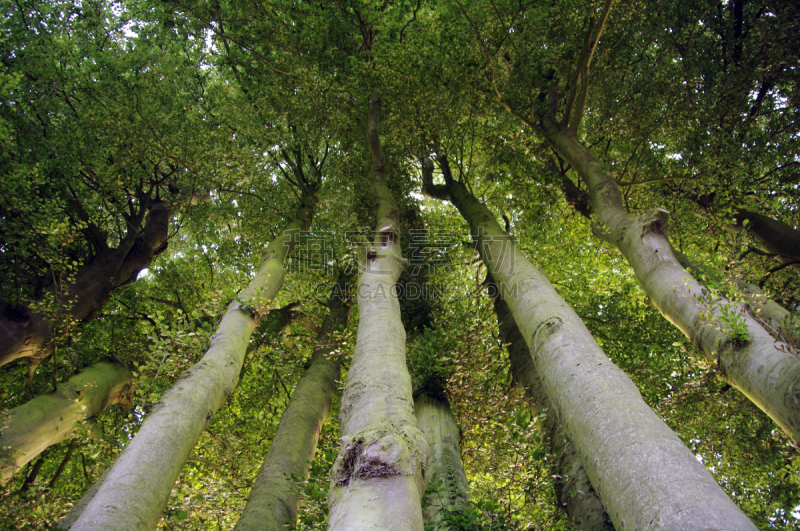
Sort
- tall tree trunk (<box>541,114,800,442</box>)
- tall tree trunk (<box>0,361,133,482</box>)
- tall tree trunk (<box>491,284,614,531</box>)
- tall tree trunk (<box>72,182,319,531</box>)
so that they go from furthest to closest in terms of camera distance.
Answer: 1. tall tree trunk (<box>0,361,133,482</box>)
2. tall tree trunk (<box>491,284,614,531</box>)
3. tall tree trunk (<box>541,114,800,442</box>)
4. tall tree trunk (<box>72,182,319,531</box>)

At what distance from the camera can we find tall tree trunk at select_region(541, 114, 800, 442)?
3330mm

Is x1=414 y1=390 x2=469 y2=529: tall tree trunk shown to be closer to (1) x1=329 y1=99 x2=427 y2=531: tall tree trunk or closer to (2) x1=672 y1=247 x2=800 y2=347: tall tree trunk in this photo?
(1) x1=329 y1=99 x2=427 y2=531: tall tree trunk

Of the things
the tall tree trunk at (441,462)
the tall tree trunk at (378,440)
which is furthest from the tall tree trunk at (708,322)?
the tall tree trunk at (378,440)

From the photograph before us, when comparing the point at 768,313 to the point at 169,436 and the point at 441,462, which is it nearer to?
the point at 441,462

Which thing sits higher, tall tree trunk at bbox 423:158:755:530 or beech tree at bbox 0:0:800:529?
beech tree at bbox 0:0:800:529

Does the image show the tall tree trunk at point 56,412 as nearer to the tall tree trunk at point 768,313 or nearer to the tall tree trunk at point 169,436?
the tall tree trunk at point 169,436

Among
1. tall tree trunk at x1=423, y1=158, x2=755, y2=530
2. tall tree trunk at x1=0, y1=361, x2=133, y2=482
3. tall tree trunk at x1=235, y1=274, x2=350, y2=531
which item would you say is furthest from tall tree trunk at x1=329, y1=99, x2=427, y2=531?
tall tree trunk at x1=0, y1=361, x2=133, y2=482

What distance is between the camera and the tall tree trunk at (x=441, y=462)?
4234 mm

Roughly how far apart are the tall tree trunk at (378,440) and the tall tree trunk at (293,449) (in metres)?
1.41

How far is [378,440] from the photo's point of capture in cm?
267

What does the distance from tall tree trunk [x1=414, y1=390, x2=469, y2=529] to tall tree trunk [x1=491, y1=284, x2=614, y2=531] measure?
1.14 metres

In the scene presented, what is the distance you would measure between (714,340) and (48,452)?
40.0ft

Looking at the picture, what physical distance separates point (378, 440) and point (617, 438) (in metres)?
1.62

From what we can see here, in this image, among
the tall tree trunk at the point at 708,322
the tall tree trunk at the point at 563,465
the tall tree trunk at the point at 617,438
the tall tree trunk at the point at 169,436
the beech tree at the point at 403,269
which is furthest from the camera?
the tall tree trunk at the point at 563,465
